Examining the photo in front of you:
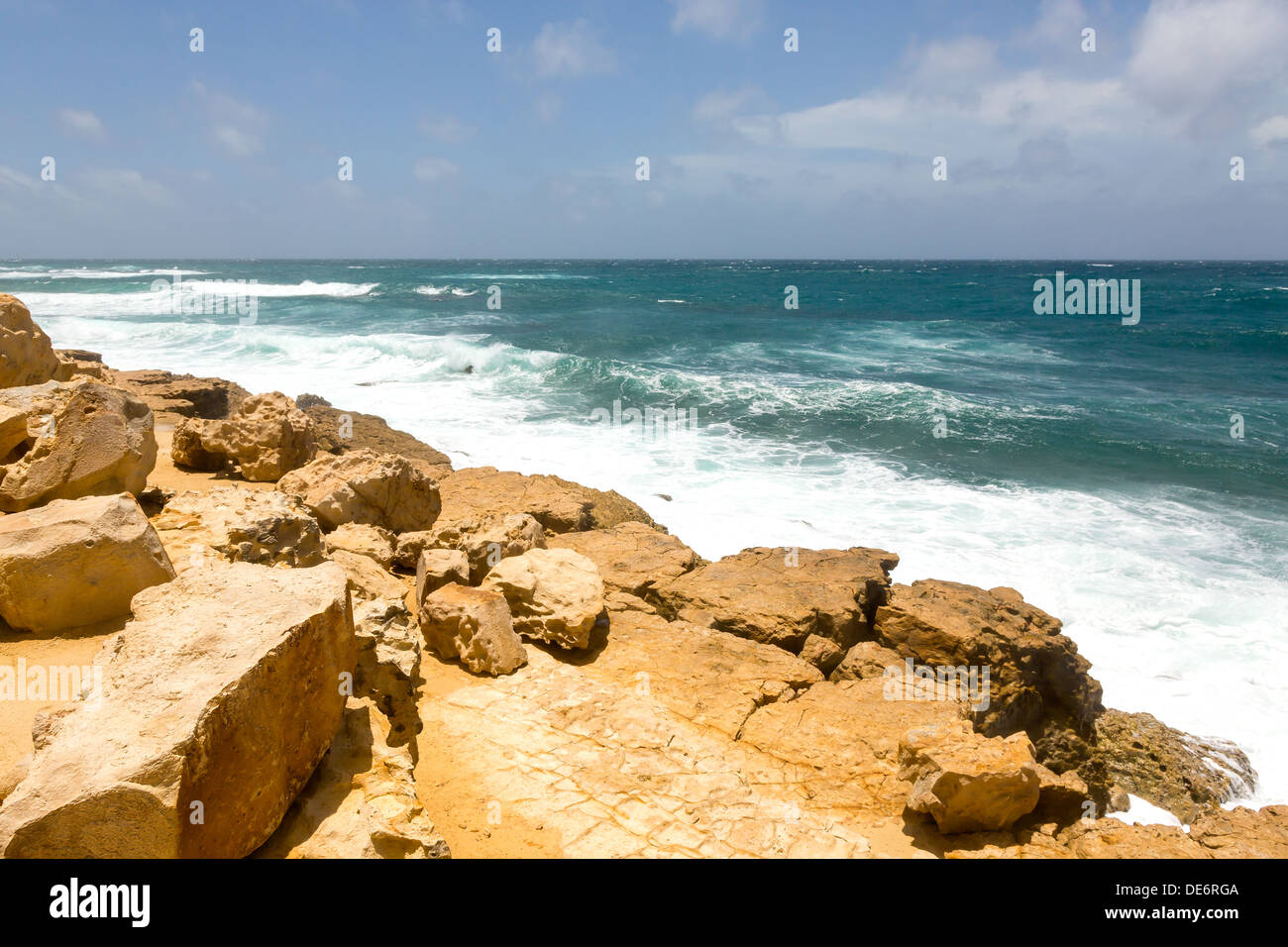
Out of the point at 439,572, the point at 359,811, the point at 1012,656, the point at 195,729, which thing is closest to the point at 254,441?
the point at 439,572

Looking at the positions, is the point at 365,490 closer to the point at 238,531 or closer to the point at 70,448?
the point at 238,531

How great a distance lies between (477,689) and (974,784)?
2731 millimetres

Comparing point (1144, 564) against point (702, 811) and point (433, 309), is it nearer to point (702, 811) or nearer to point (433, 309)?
point (702, 811)

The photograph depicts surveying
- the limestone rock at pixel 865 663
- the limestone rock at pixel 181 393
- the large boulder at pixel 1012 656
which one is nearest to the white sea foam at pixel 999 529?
A: the large boulder at pixel 1012 656

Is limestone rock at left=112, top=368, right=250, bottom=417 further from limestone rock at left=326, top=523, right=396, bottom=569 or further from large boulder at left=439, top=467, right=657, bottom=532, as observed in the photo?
limestone rock at left=326, top=523, right=396, bottom=569

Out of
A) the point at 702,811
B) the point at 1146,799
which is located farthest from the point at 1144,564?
the point at 702,811

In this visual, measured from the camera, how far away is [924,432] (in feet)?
53.1

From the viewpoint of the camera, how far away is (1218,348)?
2839cm

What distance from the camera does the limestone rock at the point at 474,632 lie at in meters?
4.73

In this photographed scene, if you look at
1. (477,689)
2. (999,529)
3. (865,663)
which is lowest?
(999,529)

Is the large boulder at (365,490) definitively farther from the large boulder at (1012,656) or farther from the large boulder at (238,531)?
the large boulder at (1012,656)

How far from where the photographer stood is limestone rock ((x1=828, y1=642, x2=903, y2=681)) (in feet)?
17.6

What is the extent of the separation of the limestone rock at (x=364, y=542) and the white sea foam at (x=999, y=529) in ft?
14.9
